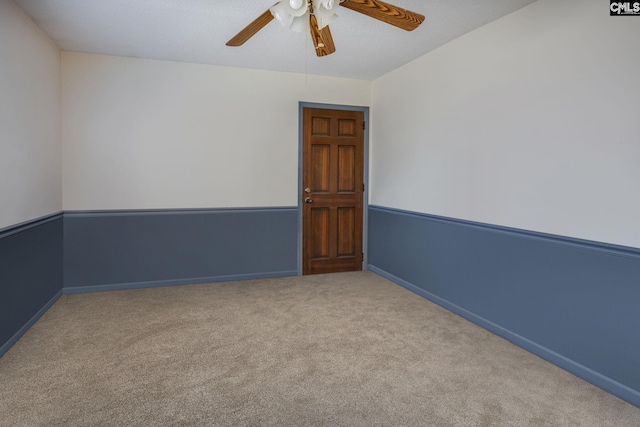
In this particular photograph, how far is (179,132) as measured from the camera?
180 inches

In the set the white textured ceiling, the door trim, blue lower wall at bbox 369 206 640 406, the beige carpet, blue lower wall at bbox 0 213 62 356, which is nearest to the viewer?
the beige carpet

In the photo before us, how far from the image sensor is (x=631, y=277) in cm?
230

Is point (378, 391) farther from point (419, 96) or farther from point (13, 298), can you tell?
point (419, 96)

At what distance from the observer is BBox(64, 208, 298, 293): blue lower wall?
14.2 feet

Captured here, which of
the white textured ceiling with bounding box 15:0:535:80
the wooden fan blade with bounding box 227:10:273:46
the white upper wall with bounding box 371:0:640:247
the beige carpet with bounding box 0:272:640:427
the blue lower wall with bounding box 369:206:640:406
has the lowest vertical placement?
the beige carpet with bounding box 0:272:640:427

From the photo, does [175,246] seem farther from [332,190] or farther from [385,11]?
[385,11]

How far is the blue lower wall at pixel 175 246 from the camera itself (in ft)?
14.2

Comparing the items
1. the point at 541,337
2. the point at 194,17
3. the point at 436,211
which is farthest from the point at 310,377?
the point at 194,17

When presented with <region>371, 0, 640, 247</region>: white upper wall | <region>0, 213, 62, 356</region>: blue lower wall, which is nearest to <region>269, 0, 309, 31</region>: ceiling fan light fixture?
<region>371, 0, 640, 247</region>: white upper wall

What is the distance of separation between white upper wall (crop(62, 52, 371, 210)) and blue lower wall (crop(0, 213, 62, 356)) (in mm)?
635

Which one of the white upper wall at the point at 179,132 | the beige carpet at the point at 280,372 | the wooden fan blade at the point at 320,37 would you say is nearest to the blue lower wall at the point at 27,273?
the beige carpet at the point at 280,372

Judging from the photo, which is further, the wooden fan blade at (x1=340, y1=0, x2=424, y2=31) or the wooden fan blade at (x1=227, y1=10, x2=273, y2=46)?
the wooden fan blade at (x1=227, y1=10, x2=273, y2=46)

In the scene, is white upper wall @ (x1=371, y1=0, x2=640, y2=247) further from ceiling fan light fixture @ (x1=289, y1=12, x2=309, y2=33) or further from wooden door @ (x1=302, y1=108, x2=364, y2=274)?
ceiling fan light fixture @ (x1=289, y1=12, x2=309, y2=33)

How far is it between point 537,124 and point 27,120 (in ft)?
13.2
